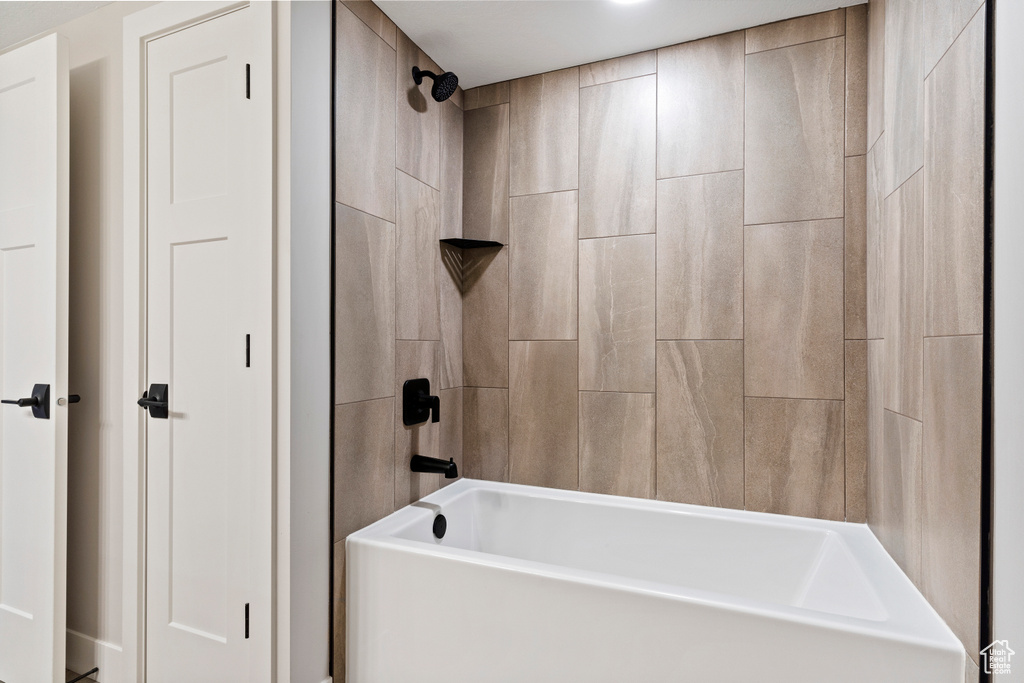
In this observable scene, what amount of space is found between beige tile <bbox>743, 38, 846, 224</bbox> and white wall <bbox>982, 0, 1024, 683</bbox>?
89 cm

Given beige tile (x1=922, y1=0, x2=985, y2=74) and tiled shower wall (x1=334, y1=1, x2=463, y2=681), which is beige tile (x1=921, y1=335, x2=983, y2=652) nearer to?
beige tile (x1=922, y1=0, x2=985, y2=74)

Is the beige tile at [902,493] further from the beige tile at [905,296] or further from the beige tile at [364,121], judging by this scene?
the beige tile at [364,121]

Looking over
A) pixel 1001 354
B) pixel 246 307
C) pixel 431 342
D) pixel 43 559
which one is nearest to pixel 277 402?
pixel 246 307

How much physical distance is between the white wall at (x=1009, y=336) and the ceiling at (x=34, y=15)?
8.67 feet

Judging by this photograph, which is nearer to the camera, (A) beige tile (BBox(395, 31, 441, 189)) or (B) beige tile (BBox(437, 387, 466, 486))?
(A) beige tile (BBox(395, 31, 441, 189))

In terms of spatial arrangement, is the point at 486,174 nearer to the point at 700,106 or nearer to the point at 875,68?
the point at 700,106

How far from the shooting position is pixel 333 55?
1583 mm

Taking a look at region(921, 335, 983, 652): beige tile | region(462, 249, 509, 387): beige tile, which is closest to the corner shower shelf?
region(462, 249, 509, 387): beige tile

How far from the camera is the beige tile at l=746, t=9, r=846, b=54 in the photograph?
1758 millimetres

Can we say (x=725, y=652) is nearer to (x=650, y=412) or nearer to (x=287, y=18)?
(x=650, y=412)

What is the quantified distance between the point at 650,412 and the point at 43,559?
2.21 meters

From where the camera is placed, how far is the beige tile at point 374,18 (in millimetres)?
1676


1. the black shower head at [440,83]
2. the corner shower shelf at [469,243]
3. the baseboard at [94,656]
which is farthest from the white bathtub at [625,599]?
the black shower head at [440,83]

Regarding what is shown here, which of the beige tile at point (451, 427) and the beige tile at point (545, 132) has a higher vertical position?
the beige tile at point (545, 132)
